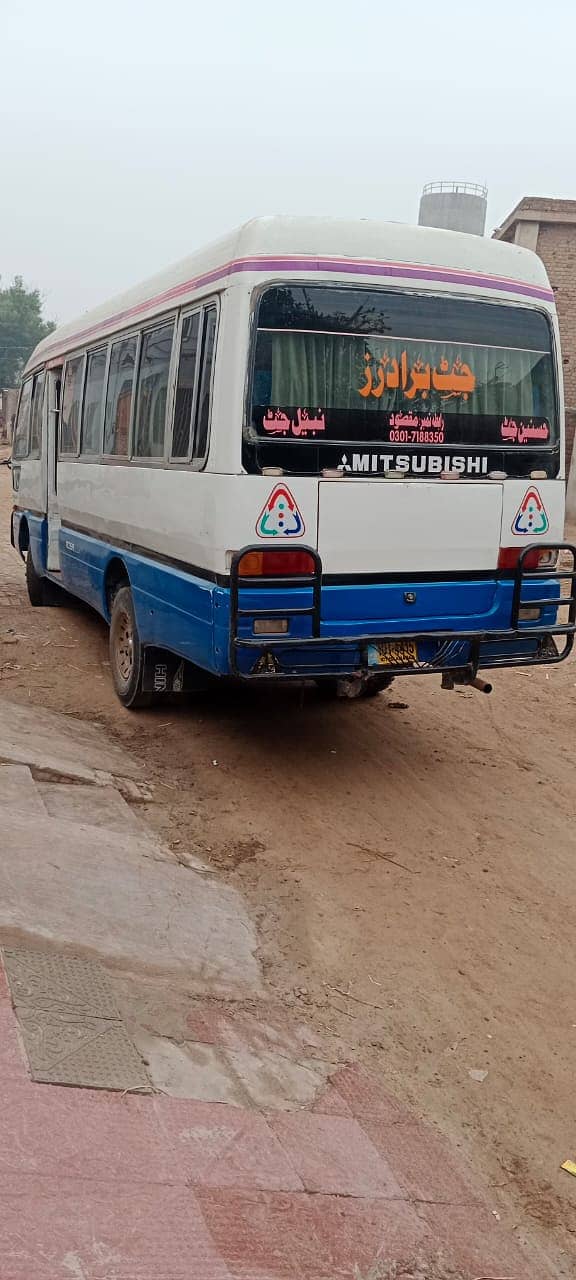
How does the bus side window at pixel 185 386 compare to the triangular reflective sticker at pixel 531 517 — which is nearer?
the bus side window at pixel 185 386

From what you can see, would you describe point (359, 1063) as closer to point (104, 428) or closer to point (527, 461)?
point (527, 461)

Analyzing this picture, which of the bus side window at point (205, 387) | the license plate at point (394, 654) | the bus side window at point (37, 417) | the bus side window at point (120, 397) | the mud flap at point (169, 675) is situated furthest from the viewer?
the bus side window at point (37, 417)

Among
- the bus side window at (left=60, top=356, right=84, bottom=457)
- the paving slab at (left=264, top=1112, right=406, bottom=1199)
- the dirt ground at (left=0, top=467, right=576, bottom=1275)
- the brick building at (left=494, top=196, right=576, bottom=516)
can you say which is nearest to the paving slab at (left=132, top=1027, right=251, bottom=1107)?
the paving slab at (left=264, top=1112, right=406, bottom=1199)

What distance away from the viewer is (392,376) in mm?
5383

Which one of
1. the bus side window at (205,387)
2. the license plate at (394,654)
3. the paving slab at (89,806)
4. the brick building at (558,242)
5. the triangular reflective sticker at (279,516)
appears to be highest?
the brick building at (558,242)

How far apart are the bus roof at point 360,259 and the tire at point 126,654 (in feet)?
6.77

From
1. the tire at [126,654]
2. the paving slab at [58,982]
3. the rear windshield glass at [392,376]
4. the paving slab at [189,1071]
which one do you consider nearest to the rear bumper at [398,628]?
the rear windshield glass at [392,376]

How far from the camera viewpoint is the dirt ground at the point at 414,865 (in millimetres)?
3400

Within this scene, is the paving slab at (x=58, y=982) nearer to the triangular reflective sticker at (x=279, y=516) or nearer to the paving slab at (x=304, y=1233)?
the paving slab at (x=304, y=1233)

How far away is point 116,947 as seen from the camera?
3.78 m

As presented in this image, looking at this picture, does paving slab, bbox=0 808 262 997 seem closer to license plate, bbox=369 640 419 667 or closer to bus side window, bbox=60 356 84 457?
license plate, bbox=369 640 419 667

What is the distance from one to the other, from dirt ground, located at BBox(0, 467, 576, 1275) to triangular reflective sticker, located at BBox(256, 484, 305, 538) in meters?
1.52

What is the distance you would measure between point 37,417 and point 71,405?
1.53 metres

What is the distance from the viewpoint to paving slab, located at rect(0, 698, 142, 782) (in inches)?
217
